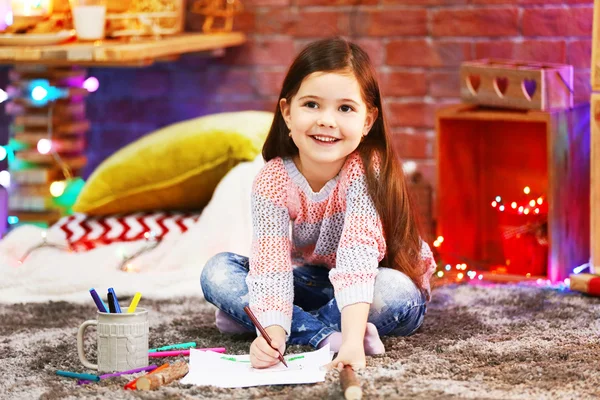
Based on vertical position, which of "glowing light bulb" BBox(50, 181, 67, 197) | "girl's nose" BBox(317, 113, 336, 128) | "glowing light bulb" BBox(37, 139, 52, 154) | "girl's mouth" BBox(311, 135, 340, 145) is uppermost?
"girl's nose" BBox(317, 113, 336, 128)

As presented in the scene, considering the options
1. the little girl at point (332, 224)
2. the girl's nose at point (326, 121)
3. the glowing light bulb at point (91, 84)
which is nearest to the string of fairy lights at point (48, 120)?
the glowing light bulb at point (91, 84)

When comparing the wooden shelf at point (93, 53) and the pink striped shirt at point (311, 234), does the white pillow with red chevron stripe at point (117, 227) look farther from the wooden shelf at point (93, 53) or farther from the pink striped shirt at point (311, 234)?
the pink striped shirt at point (311, 234)

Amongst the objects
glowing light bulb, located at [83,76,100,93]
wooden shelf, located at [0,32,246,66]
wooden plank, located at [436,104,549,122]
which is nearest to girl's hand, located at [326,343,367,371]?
wooden plank, located at [436,104,549,122]

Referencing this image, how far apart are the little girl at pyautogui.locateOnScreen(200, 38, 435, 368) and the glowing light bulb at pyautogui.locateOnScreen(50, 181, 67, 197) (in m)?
0.87

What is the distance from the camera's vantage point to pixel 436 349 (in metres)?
1.57

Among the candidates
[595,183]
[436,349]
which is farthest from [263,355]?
[595,183]

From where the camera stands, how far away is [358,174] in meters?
1.57

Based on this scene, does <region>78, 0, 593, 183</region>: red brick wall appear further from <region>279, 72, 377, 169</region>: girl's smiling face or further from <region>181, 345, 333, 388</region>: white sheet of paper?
<region>181, 345, 333, 388</region>: white sheet of paper

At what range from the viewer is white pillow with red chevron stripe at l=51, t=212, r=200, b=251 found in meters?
2.24

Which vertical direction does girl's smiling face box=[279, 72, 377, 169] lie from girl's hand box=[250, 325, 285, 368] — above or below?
above

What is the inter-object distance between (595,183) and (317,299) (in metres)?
0.67

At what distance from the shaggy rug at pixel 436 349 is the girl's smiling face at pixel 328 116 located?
331 mm

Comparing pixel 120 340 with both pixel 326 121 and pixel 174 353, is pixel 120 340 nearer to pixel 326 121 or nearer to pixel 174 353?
pixel 174 353

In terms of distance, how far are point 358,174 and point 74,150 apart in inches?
45.1
